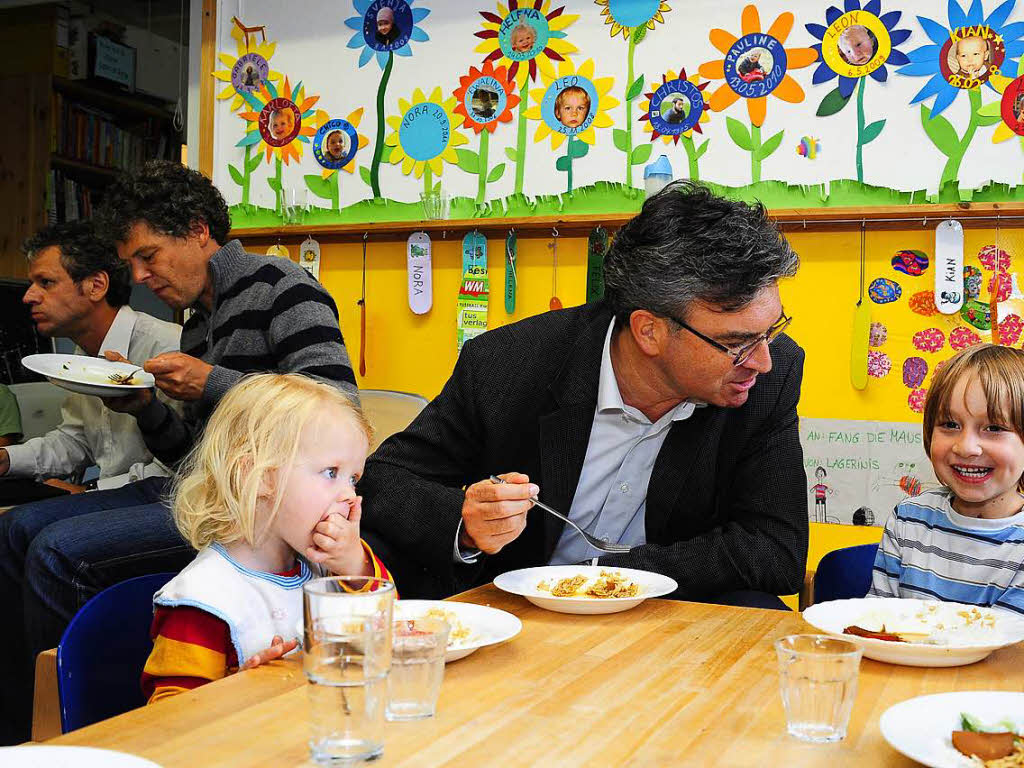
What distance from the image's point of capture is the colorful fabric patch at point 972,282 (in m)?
2.73

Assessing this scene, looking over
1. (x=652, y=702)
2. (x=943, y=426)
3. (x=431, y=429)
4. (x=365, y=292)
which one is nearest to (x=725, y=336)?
(x=943, y=426)

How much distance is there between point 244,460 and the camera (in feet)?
4.82

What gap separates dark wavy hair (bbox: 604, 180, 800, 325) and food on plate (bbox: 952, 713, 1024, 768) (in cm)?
104

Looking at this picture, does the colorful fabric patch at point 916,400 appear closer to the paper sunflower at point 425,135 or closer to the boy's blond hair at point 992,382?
the boy's blond hair at point 992,382

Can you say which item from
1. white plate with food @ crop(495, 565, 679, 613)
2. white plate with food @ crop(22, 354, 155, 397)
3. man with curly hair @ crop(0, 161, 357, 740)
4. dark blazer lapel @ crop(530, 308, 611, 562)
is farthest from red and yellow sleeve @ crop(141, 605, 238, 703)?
white plate with food @ crop(22, 354, 155, 397)

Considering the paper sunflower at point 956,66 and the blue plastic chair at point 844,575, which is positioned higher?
the paper sunflower at point 956,66

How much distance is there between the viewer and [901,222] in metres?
2.81

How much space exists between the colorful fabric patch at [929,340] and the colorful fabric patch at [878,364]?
0.09m

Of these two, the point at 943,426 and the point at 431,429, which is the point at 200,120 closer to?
the point at 431,429

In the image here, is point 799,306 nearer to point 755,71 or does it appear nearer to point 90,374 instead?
point 755,71

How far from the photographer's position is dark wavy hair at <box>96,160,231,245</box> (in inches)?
103

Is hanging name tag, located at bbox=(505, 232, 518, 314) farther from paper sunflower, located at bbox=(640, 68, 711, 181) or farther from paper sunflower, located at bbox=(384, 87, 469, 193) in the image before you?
paper sunflower, located at bbox=(640, 68, 711, 181)

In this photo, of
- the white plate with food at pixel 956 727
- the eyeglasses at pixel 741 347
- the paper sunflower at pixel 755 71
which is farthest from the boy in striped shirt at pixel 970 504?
the paper sunflower at pixel 755 71

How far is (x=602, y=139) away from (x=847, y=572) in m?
1.74
